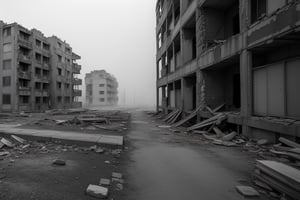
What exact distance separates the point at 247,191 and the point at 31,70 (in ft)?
136

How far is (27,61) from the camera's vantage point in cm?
3491

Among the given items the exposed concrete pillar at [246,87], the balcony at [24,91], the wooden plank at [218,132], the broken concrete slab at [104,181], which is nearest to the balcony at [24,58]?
the balcony at [24,91]

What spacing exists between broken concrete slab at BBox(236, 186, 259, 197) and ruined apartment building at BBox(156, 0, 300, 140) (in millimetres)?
3697

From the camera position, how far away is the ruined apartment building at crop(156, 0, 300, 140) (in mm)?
6945

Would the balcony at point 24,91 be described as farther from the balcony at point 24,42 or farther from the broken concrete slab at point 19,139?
the broken concrete slab at point 19,139

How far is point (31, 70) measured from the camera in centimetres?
3609

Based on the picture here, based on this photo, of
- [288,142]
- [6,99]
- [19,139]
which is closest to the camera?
[288,142]

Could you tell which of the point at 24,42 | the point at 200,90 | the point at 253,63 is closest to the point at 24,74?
the point at 24,42

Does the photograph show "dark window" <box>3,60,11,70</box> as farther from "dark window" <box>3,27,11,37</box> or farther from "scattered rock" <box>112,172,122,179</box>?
"scattered rock" <box>112,172,122,179</box>

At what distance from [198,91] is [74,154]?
32.8ft

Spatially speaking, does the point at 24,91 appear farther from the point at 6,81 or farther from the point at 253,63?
the point at 253,63

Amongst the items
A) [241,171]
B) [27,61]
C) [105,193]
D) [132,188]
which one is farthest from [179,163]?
[27,61]

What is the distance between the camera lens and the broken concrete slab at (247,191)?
358 cm

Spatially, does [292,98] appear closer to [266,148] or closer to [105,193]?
[266,148]
